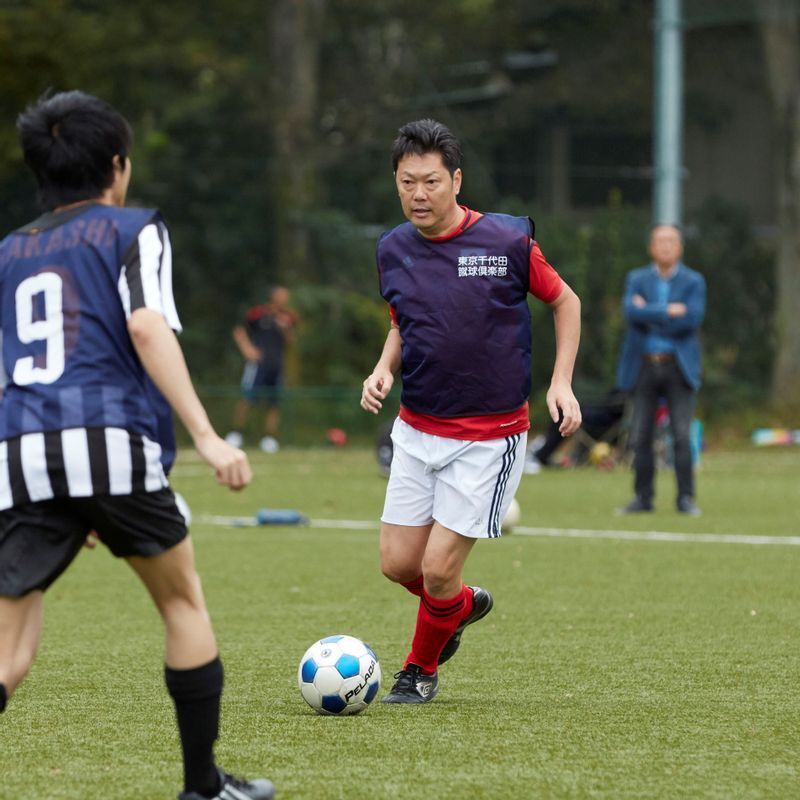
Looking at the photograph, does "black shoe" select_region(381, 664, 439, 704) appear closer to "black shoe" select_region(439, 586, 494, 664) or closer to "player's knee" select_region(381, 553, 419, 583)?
"black shoe" select_region(439, 586, 494, 664)

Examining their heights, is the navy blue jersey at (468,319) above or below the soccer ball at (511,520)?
above

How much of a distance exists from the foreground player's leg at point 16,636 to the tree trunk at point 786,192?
1954 centimetres

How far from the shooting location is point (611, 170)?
26.4 meters

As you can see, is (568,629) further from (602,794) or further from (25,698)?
(602,794)

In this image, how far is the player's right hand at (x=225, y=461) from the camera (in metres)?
4.03

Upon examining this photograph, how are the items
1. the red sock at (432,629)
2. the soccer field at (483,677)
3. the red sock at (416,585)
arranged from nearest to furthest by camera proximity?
the soccer field at (483,677) → the red sock at (432,629) → the red sock at (416,585)

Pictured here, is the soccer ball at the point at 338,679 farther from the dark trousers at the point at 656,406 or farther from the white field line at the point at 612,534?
the dark trousers at the point at 656,406

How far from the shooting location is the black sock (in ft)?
13.9

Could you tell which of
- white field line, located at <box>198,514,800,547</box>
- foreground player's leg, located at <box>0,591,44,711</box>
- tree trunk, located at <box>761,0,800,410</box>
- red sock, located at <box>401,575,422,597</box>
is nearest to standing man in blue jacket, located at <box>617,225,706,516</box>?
white field line, located at <box>198,514,800,547</box>

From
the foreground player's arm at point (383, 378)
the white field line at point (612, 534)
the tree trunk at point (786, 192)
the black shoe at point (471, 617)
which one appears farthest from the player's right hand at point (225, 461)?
the tree trunk at point (786, 192)

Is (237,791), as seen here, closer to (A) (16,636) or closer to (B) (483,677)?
(A) (16,636)

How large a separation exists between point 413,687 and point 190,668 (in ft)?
6.36

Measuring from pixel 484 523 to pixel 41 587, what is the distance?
211 centimetres

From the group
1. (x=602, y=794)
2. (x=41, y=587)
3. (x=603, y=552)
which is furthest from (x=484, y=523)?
(x=603, y=552)
